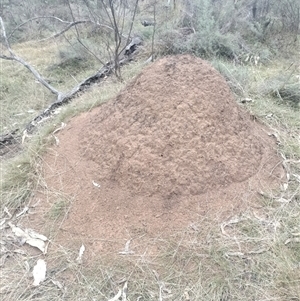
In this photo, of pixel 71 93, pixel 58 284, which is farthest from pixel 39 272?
pixel 71 93

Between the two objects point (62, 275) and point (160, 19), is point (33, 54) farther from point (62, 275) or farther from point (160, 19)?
point (62, 275)

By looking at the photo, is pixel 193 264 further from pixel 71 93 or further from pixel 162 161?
pixel 71 93

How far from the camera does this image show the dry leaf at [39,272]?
185cm

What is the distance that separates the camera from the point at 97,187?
2.18 m

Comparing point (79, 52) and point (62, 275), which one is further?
point (79, 52)

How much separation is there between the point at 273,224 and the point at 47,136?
1722mm

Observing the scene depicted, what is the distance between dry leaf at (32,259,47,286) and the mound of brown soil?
0.18 meters

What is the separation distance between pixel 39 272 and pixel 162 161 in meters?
0.90

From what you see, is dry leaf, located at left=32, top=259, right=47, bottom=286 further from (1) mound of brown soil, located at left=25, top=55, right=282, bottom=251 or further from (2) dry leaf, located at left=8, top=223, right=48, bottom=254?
(1) mound of brown soil, located at left=25, top=55, right=282, bottom=251

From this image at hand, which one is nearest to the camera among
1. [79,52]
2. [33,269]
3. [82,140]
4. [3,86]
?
[33,269]

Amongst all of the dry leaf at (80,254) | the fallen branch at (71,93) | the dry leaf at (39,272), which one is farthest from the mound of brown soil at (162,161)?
the fallen branch at (71,93)

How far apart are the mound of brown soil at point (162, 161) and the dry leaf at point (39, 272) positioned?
0.18 m

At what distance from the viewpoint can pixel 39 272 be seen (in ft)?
6.19

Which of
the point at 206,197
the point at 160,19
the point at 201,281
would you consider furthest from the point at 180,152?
the point at 160,19
